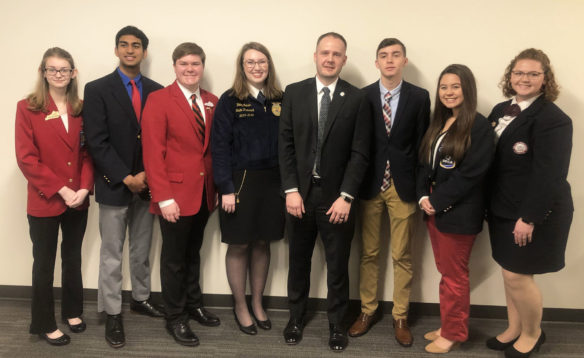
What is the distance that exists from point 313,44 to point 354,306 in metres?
1.81

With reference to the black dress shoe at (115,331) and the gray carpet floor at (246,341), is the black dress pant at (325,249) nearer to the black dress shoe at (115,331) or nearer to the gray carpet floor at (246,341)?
the gray carpet floor at (246,341)

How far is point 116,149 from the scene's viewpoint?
2.49 m

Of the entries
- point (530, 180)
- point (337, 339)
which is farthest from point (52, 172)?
point (530, 180)

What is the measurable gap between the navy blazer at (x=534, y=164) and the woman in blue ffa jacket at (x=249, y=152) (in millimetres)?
1229

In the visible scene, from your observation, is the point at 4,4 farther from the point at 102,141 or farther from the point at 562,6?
the point at 562,6

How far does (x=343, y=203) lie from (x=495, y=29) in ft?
4.94

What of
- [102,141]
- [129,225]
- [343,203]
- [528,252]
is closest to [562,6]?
[528,252]

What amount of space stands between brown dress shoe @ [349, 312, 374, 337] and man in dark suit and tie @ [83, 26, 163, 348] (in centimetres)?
141

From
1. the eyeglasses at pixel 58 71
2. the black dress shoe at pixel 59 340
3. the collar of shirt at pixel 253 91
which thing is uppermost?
the eyeglasses at pixel 58 71

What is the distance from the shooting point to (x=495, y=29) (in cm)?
267

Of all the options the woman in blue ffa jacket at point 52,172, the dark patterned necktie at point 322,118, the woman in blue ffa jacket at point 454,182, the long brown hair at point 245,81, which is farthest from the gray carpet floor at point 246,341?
the long brown hair at point 245,81

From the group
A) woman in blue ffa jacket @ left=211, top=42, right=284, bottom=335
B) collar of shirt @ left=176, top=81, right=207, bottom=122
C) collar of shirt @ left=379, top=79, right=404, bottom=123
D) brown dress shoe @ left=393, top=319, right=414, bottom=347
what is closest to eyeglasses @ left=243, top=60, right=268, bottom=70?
woman in blue ffa jacket @ left=211, top=42, right=284, bottom=335

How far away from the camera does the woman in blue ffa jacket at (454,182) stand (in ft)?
7.20

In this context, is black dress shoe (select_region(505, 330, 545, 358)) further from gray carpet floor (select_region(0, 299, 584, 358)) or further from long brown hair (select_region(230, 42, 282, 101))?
long brown hair (select_region(230, 42, 282, 101))
